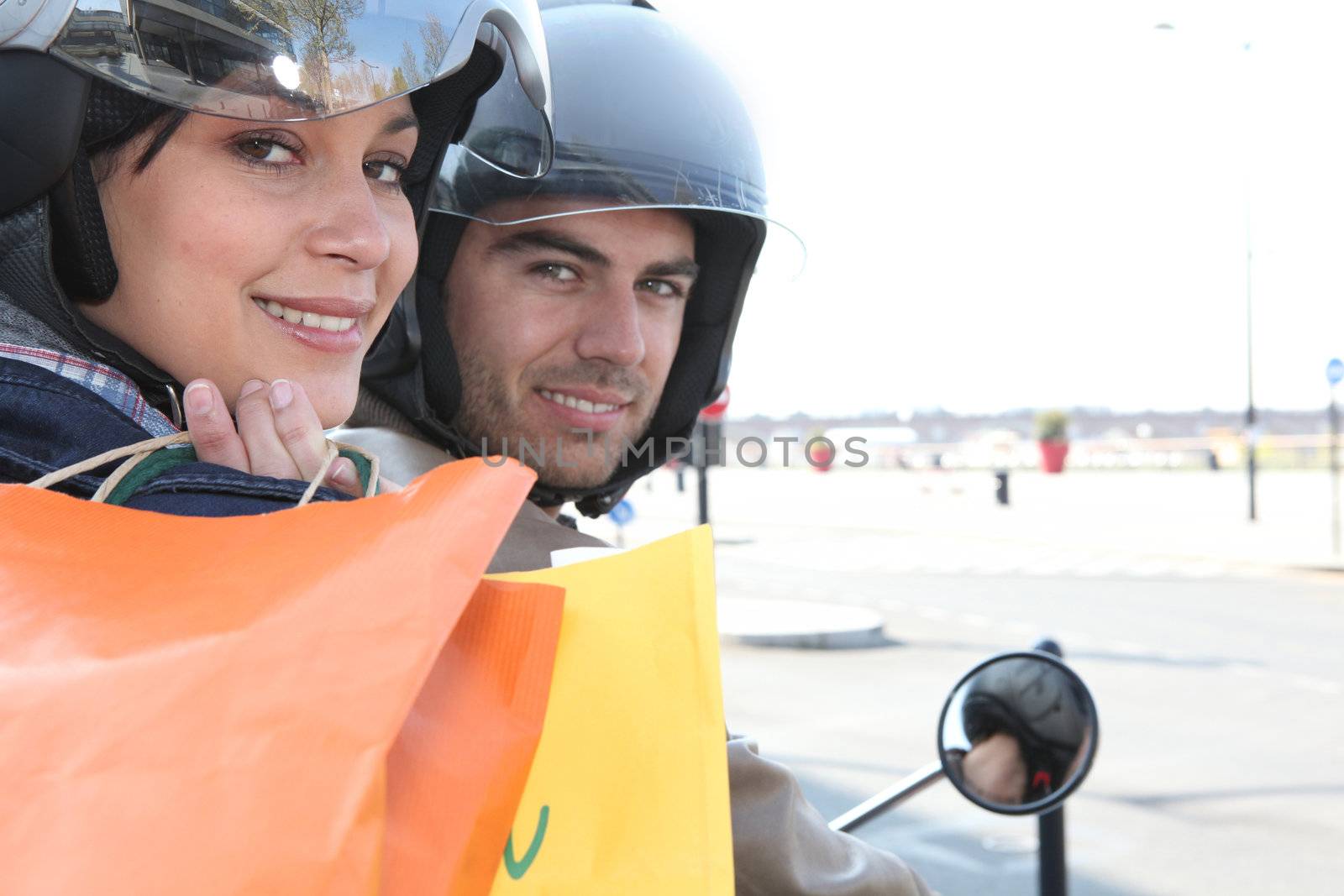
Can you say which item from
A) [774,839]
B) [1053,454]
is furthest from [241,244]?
[1053,454]

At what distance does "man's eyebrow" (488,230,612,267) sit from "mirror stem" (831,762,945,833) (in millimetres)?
1031

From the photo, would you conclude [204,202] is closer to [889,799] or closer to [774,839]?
[774,839]

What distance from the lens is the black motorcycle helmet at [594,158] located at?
6.68ft

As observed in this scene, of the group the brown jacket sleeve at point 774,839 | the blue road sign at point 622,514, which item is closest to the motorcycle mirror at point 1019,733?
the brown jacket sleeve at point 774,839

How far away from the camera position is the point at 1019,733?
1908mm

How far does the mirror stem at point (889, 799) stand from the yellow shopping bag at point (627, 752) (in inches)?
45.4

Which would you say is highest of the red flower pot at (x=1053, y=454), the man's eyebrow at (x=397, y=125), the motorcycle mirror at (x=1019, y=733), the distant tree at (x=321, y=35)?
the distant tree at (x=321, y=35)

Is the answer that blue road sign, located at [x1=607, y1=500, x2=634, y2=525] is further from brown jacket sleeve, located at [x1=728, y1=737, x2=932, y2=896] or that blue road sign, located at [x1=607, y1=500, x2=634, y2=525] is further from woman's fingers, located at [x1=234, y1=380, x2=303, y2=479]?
woman's fingers, located at [x1=234, y1=380, x2=303, y2=479]

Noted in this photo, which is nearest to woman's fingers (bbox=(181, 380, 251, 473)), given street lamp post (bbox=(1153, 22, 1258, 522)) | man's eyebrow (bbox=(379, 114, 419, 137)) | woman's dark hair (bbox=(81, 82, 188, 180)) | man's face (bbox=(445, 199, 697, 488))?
woman's dark hair (bbox=(81, 82, 188, 180))

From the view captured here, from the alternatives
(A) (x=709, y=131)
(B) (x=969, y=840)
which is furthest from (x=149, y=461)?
(B) (x=969, y=840)

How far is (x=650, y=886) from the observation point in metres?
0.80

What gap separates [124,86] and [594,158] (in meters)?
1.10

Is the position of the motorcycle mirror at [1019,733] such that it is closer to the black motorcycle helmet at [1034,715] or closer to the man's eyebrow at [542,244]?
the black motorcycle helmet at [1034,715]

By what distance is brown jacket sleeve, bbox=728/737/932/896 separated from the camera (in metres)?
1.30
